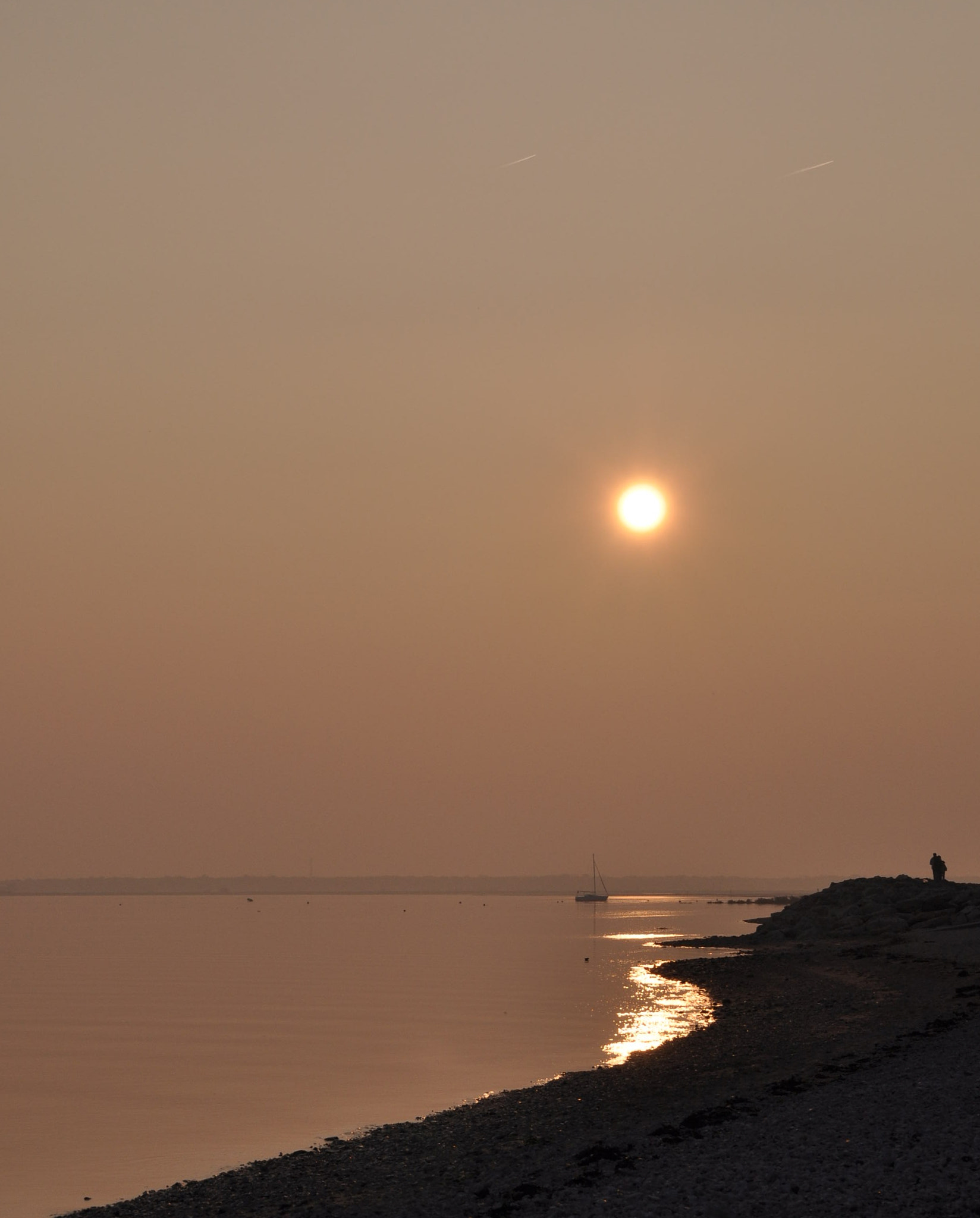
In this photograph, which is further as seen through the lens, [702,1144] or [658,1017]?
[658,1017]

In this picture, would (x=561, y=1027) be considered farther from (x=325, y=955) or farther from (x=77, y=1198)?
(x=325, y=955)

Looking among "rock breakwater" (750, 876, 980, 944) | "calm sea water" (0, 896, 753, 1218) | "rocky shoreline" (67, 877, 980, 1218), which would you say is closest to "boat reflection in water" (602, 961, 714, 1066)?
"calm sea water" (0, 896, 753, 1218)

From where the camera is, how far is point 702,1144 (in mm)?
23234

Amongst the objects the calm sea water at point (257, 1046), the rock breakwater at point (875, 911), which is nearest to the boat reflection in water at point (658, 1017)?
the calm sea water at point (257, 1046)

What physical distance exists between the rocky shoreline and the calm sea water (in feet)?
12.1

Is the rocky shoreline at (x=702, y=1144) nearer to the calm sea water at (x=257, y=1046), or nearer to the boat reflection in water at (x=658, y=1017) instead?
the boat reflection in water at (x=658, y=1017)

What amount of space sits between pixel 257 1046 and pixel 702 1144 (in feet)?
101

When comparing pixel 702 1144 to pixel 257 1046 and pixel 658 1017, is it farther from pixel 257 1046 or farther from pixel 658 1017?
pixel 658 1017

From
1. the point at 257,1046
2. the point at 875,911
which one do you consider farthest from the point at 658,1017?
the point at 875,911

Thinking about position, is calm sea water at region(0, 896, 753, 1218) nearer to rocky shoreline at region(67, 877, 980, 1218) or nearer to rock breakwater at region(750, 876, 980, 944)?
rocky shoreline at region(67, 877, 980, 1218)

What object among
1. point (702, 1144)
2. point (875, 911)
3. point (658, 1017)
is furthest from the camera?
point (875, 911)

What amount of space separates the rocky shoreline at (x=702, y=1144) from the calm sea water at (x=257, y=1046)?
369cm

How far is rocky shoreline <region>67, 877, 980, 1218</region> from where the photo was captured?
18.3 metres

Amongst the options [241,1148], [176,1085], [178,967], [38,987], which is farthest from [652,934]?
[241,1148]
